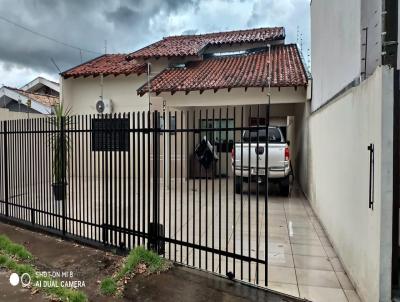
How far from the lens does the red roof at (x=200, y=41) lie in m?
13.6

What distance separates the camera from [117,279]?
4.09 meters

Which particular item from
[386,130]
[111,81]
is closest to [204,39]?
[111,81]

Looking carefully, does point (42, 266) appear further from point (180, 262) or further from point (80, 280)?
point (180, 262)

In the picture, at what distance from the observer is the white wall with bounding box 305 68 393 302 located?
2.94 meters

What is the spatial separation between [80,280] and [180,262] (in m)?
1.35

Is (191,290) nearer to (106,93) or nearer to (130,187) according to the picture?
(130,187)

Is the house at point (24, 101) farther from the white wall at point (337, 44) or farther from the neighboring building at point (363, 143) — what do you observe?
the neighboring building at point (363, 143)

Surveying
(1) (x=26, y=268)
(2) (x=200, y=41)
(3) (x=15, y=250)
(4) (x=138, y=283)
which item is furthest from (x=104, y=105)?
(4) (x=138, y=283)

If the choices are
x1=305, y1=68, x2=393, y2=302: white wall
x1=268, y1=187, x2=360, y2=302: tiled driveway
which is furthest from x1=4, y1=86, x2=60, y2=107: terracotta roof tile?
x1=305, y1=68, x2=393, y2=302: white wall

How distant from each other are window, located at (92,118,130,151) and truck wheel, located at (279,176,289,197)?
612 cm

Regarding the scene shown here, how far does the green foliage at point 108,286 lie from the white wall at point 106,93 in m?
10.3

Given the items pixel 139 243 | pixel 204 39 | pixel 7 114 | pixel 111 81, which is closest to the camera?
pixel 139 243

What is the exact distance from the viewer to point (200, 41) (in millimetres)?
14984

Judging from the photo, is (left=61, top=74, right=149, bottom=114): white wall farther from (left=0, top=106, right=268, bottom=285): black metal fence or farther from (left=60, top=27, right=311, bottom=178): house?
(left=0, top=106, right=268, bottom=285): black metal fence
